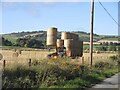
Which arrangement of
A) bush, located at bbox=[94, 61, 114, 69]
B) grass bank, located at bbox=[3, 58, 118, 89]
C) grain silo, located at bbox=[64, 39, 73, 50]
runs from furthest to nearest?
grain silo, located at bbox=[64, 39, 73, 50]
bush, located at bbox=[94, 61, 114, 69]
grass bank, located at bbox=[3, 58, 118, 89]

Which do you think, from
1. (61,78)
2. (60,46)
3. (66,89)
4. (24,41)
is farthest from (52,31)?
(24,41)

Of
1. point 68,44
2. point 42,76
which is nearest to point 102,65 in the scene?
point 68,44

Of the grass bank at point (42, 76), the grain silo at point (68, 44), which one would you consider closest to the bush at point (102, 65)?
the grain silo at point (68, 44)

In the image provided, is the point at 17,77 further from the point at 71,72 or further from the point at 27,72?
the point at 71,72

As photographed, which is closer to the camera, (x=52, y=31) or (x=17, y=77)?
(x=17, y=77)

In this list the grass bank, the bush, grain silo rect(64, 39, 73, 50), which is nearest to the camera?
the grass bank

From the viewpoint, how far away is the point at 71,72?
20688mm

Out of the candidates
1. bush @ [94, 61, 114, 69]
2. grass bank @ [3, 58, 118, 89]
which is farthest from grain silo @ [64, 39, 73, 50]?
grass bank @ [3, 58, 118, 89]

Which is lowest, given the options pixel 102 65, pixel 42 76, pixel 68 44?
pixel 102 65

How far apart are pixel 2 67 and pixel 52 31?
25195mm

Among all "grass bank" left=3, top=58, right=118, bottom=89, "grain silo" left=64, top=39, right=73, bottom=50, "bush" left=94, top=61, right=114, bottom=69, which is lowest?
"bush" left=94, top=61, right=114, bottom=69

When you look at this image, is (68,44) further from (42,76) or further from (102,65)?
(42,76)

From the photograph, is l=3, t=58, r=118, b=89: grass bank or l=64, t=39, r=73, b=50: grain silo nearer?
l=3, t=58, r=118, b=89: grass bank

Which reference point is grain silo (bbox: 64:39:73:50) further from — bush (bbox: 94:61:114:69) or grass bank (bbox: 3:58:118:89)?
grass bank (bbox: 3:58:118:89)
